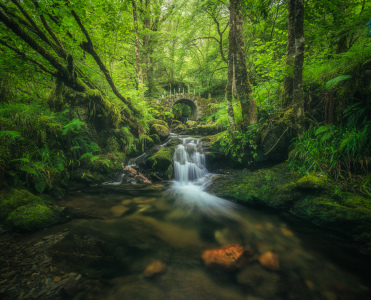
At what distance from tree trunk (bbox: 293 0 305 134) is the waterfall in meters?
4.16

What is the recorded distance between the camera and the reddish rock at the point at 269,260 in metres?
2.26

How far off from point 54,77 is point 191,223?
23.2ft

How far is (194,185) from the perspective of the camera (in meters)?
6.24

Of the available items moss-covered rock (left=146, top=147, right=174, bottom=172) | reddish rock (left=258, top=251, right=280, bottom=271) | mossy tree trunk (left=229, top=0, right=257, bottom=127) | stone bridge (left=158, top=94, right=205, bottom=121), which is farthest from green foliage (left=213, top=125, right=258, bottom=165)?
stone bridge (left=158, top=94, right=205, bottom=121)

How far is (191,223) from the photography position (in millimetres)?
3537

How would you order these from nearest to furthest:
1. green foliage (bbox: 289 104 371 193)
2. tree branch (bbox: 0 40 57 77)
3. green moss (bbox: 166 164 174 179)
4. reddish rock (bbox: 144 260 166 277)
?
reddish rock (bbox: 144 260 166 277), green foliage (bbox: 289 104 371 193), tree branch (bbox: 0 40 57 77), green moss (bbox: 166 164 174 179)

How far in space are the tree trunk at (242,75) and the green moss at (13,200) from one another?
6.42 meters

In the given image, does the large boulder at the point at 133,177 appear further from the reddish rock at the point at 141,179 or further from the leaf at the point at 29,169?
the leaf at the point at 29,169

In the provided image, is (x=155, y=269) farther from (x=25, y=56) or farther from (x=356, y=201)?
(x=25, y=56)

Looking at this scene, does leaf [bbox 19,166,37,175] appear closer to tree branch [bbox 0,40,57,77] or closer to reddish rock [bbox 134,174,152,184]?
reddish rock [bbox 134,174,152,184]

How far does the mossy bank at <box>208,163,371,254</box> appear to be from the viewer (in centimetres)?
260

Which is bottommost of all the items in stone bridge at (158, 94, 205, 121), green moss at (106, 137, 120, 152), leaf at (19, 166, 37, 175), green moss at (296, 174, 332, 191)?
green moss at (296, 174, 332, 191)

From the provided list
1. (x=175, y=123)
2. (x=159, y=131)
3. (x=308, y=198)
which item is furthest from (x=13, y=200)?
(x=175, y=123)

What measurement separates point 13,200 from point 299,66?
7.23 meters
